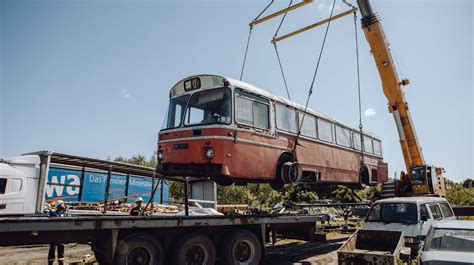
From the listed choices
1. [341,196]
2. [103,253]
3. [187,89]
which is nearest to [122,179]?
[187,89]

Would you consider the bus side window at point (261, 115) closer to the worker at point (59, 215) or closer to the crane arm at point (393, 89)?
the worker at point (59, 215)

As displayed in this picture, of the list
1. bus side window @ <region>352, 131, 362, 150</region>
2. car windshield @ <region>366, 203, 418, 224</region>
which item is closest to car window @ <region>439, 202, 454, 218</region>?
car windshield @ <region>366, 203, 418, 224</region>

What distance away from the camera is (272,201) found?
3064cm

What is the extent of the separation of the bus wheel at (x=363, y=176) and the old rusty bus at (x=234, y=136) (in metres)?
3.89

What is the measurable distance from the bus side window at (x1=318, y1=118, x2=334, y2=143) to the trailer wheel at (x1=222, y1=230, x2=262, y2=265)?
463cm

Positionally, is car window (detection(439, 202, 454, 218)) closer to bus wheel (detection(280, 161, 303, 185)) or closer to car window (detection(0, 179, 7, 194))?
bus wheel (detection(280, 161, 303, 185))

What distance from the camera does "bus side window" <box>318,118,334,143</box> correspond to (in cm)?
1079

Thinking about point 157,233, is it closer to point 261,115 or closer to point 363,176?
point 261,115

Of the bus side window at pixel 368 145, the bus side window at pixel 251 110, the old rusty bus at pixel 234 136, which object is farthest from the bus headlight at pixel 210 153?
the bus side window at pixel 368 145

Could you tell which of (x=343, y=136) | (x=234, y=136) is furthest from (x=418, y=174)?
(x=234, y=136)

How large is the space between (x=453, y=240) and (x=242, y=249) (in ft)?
13.1

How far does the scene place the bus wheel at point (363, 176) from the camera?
13.2 m

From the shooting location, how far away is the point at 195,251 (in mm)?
6520

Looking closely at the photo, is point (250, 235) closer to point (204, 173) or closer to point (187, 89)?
point (204, 173)
